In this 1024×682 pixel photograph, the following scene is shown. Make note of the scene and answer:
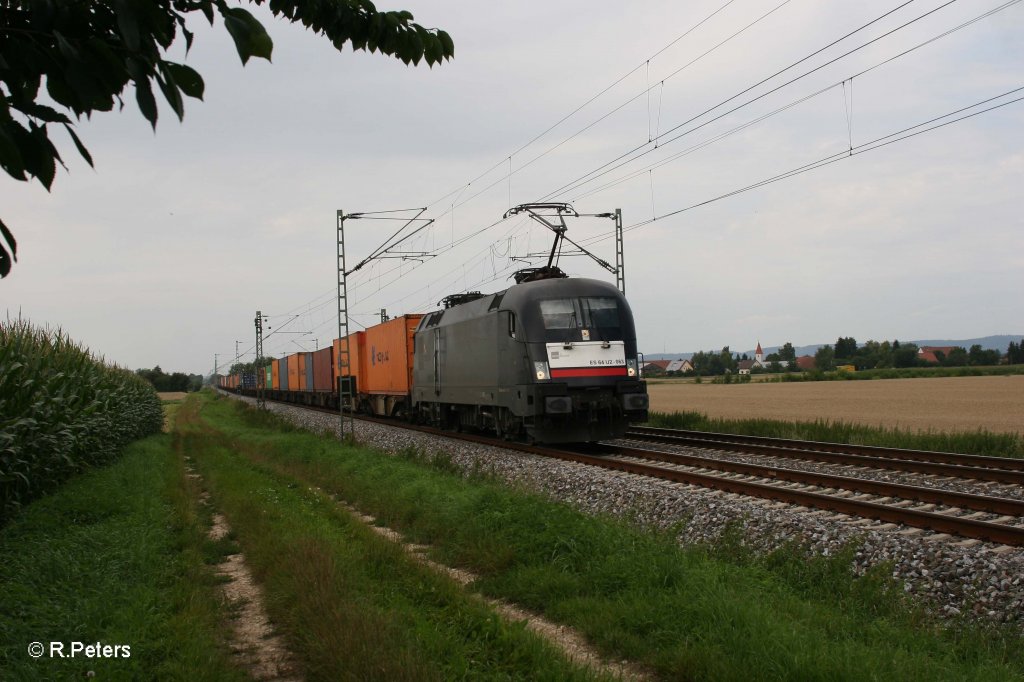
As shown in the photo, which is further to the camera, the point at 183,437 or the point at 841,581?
the point at 183,437

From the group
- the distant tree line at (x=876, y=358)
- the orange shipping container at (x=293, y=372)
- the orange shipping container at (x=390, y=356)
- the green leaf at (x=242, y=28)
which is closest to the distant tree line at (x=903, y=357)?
the distant tree line at (x=876, y=358)

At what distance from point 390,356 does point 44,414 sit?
765 inches

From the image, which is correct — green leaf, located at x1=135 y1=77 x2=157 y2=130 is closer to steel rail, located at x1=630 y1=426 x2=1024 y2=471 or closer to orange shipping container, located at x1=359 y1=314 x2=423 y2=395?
steel rail, located at x1=630 y1=426 x2=1024 y2=471

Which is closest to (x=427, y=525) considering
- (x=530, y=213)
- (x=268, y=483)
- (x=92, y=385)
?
(x=268, y=483)

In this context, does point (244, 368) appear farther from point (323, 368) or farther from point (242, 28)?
point (242, 28)

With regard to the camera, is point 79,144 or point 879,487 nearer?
point 79,144

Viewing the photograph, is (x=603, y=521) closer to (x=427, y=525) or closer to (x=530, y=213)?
(x=427, y=525)

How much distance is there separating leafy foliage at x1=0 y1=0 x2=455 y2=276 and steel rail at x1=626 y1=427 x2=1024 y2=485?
478 inches

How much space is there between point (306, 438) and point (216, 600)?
15382mm

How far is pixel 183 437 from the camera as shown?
29.1m

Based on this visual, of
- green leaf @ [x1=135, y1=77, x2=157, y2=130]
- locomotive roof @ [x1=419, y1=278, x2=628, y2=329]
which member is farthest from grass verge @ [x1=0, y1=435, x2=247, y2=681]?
locomotive roof @ [x1=419, y1=278, x2=628, y2=329]

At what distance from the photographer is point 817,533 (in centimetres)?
768

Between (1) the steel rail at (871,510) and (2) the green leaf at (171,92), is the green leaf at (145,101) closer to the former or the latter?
(2) the green leaf at (171,92)

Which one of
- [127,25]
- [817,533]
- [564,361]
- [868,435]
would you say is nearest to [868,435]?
[868,435]
